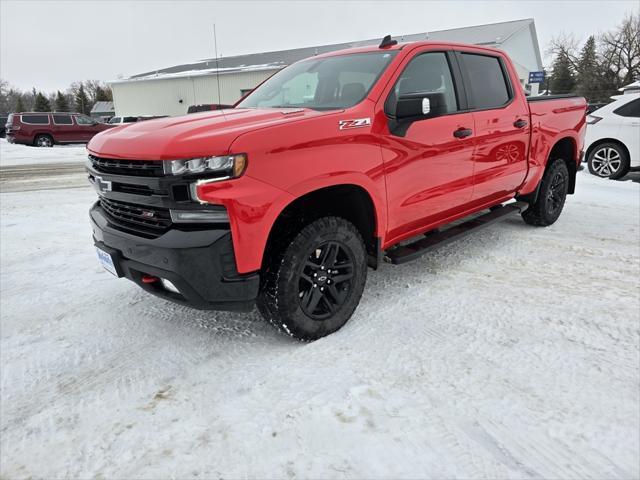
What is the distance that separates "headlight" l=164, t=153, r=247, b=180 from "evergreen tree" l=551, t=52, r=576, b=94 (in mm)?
62038

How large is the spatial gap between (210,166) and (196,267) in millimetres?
528

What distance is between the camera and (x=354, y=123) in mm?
Answer: 2799

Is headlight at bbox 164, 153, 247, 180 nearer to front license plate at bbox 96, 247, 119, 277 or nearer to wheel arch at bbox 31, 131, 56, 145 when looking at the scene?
front license plate at bbox 96, 247, 119, 277

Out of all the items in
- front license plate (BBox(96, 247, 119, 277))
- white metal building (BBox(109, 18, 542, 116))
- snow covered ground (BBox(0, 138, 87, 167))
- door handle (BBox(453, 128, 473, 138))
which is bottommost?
front license plate (BBox(96, 247, 119, 277))

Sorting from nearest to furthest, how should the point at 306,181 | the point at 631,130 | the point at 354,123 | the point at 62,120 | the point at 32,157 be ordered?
the point at 306,181
the point at 354,123
the point at 631,130
the point at 32,157
the point at 62,120

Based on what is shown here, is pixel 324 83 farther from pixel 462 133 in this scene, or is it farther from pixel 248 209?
pixel 248 209

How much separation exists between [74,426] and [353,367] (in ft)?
4.71

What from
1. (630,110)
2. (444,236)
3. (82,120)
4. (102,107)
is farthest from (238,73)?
(102,107)

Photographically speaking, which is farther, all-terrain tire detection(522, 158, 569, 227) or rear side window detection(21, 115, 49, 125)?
rear side window detection(21, 115, 49, 125)

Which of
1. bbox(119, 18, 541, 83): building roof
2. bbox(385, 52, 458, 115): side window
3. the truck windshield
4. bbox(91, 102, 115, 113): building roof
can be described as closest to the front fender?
the truck windshield

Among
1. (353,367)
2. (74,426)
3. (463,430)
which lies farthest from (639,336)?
(74,426)

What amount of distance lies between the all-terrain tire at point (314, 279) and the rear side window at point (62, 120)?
22.4 metres

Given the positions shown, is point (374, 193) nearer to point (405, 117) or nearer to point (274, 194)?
point (405, 117)

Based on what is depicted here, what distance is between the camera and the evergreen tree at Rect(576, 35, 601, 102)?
50188mm
